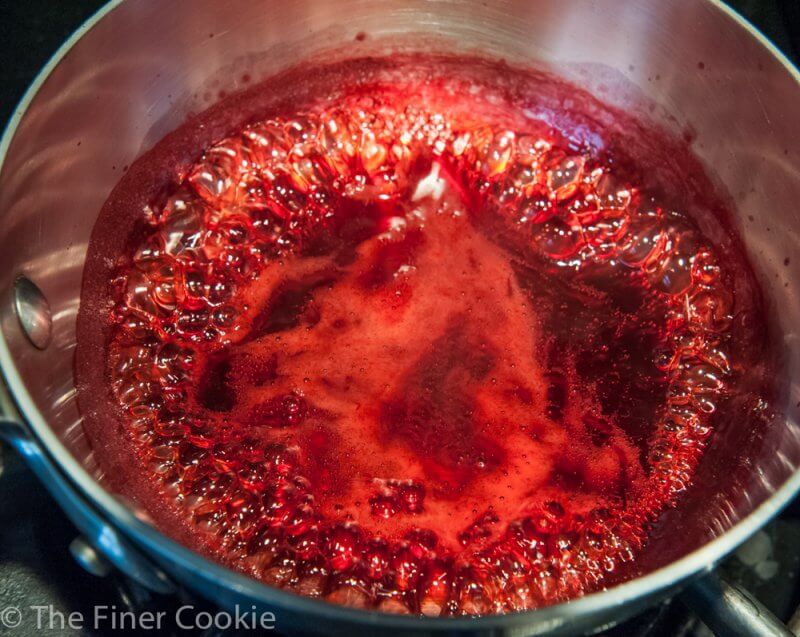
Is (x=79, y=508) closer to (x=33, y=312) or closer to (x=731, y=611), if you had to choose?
(x=33, y=312)

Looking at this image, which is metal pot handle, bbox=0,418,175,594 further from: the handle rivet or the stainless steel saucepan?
the handle rivet

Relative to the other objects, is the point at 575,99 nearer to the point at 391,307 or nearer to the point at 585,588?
the point at 391,307


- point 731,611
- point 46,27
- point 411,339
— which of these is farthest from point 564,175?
point 46,27

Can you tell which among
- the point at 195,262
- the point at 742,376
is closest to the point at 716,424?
the point at 742,376

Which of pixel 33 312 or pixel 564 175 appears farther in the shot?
pixel 564 175

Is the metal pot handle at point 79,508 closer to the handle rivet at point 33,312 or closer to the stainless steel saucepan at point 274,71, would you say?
the stainless steel saucepan at point 274,71

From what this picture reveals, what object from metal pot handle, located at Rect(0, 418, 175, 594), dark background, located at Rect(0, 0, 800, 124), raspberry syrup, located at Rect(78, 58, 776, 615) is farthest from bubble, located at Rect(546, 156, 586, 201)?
metal pot handle, located at Rect(0, 418, 175, 594)

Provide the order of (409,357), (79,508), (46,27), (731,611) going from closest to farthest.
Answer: (79,508) < (731,611) < (409,357) < (46,27)

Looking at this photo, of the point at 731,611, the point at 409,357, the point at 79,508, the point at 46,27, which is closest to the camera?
the point at 79,508
